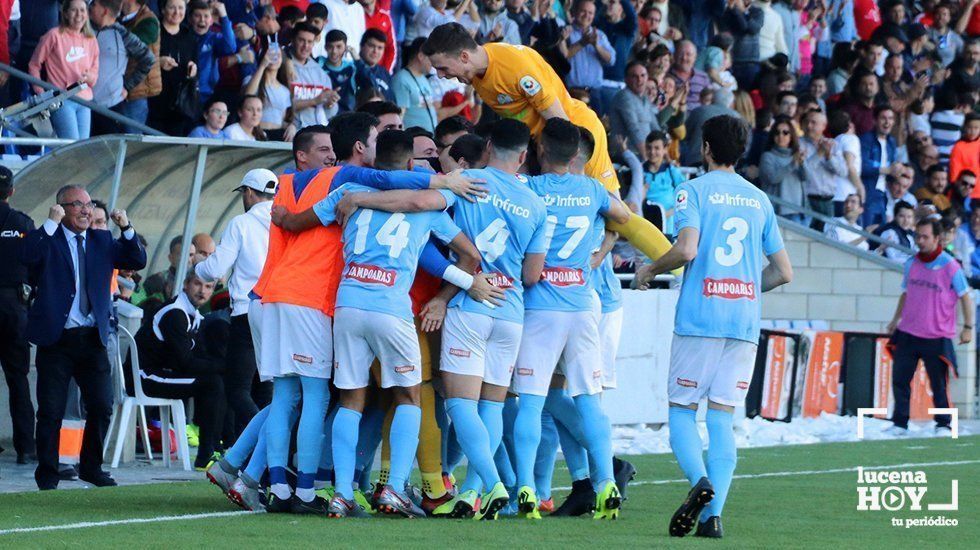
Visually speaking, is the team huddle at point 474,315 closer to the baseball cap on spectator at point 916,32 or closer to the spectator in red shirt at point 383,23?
the spectator in red shirt at point 383,23

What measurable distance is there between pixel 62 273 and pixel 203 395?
2051 mm

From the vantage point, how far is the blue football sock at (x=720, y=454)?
8.35 meters

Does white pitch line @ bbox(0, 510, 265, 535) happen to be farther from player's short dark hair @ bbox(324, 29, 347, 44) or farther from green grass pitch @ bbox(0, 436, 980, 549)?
player's short dark hair @ bbox(324, 29, 347, 44)

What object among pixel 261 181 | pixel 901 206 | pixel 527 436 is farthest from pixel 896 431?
pixel 527 436

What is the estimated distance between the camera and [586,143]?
30.8 ft

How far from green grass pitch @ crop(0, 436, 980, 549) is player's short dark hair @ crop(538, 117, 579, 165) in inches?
73.5

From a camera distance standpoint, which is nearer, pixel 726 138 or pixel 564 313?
pixel 726 138

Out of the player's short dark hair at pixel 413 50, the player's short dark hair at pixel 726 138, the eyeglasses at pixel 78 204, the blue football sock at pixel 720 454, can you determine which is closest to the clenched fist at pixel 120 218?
the eyeglasses at pixel 78 204

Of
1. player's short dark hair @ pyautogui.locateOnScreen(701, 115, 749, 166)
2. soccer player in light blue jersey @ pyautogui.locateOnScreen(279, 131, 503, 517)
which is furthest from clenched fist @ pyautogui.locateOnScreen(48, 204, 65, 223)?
player's short dark hair @ pyautogui.locateOnScreen(701, 115, 749, 166)

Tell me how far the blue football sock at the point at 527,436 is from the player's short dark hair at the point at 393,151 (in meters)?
1.36

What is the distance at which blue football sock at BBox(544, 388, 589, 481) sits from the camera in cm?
948

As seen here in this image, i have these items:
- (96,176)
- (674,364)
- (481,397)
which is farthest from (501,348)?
(96,176)

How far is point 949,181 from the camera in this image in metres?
23.9

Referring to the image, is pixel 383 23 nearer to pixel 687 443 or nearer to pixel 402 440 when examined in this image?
pixel 402 440
